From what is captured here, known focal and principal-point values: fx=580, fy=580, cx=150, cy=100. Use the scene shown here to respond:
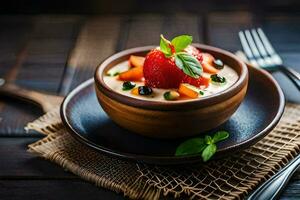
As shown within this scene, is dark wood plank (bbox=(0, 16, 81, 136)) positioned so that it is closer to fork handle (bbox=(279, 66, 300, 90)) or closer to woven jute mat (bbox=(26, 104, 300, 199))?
woven jute mat (bbox=(26, 104, 300, 199))

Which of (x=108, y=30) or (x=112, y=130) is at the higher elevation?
(x=112, y=130)

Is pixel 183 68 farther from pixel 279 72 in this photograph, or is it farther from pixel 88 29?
pixel 88 29

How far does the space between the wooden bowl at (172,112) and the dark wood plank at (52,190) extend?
128 millimetres

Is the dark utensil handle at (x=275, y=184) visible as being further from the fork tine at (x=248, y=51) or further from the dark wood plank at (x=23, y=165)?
the fork tine at (x=248, y=51)

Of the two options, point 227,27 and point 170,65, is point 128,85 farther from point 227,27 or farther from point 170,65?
point 227,27

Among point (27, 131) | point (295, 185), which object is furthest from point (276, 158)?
point (27, 131)

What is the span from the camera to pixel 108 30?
1582 mm

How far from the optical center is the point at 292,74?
3.87 ft

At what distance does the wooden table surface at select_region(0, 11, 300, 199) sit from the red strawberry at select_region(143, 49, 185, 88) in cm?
21

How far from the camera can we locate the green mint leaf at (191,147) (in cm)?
87

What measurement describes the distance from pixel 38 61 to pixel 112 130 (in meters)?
0.47

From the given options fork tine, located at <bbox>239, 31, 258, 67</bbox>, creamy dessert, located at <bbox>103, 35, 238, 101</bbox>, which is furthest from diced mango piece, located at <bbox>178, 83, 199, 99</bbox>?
fork tine, located at <bbox>239, 31, 258, 67</bbox>

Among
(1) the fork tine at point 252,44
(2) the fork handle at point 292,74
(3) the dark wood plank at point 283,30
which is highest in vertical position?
(2) the fork handle at point 292,74

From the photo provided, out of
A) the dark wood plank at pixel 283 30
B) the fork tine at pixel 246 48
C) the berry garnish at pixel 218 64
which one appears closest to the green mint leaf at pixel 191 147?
the berry garnish at pixel 218 64
